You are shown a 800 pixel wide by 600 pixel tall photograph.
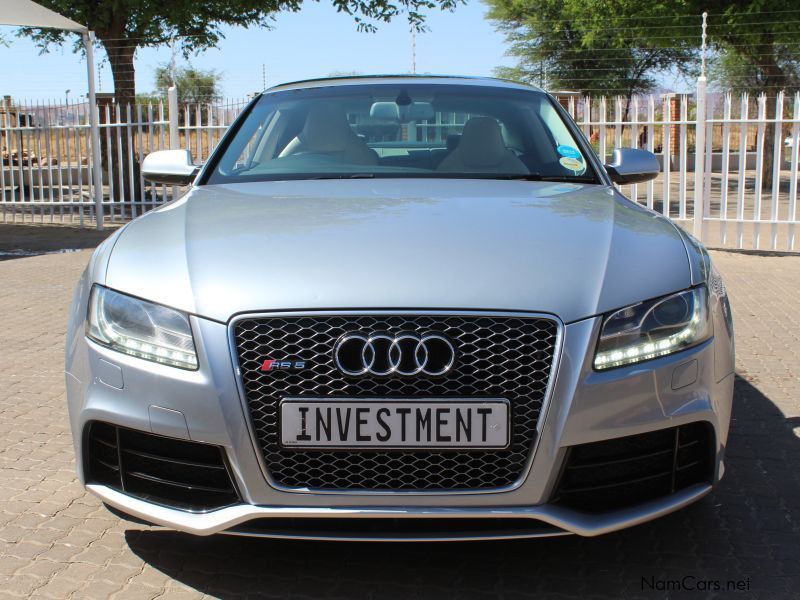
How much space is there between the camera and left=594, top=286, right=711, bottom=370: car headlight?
2559 millimetres

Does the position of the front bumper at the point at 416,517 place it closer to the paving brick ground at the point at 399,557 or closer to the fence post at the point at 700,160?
the paving brick ground at the point at 399,557

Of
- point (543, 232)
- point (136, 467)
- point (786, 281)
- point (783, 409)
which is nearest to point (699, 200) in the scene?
point (786, 281)

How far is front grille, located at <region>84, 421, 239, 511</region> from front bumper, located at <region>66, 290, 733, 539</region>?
0.16 ft

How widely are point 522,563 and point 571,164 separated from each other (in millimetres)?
1734

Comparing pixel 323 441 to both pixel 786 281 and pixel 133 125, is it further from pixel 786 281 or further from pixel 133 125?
pixel 133 125

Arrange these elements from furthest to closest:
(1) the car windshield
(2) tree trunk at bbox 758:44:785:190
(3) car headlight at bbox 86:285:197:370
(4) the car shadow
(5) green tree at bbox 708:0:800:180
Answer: (2) tree trunk at bbox 758:44:785:190
(5) green tree at bbox 708:0:800:180
(1) the car windshield
(4) the car shadow
(3) car headlight at bbox 86:285:197:370

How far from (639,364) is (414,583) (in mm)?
889

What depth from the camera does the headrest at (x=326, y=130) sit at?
162 inches

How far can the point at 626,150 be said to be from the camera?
4535mm

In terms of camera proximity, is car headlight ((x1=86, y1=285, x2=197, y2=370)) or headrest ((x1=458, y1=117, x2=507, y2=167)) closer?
Result: car headlight ((x1=86, y1=285, x2=197, y2=370))

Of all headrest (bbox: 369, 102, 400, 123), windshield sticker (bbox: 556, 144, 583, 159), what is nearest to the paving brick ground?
windshield sticker (bbox: 556, 144, 583, 159)

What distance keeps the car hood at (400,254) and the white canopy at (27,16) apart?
10691 millimetres

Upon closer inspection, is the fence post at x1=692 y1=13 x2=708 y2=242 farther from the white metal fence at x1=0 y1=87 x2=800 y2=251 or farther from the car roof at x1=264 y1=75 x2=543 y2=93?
the car roof at x1=264 y1=75 x2=543 y2=93

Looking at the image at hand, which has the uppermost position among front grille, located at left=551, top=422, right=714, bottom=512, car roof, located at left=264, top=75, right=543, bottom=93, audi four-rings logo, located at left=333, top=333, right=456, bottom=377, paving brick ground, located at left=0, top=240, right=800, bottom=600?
Answer: car roof, located at left=264, top=75, right=543, bottom=93
